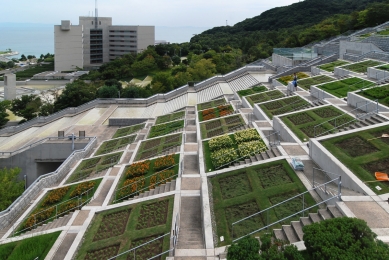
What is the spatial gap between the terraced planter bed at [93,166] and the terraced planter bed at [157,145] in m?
1.49

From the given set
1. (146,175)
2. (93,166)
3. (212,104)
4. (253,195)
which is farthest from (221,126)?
(253,195)

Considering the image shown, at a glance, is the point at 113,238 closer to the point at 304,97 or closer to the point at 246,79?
the point at 304,97

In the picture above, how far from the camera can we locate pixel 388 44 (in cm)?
3366

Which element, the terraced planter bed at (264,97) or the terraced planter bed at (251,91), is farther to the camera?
the terraced planter bed at (251,91)

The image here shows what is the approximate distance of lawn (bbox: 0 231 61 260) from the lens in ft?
41.1

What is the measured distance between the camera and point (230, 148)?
1788cm

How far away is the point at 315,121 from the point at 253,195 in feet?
25.7

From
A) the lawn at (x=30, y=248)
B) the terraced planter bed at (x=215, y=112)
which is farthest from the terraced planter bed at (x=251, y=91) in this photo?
the lawn at (x=30, y=248)

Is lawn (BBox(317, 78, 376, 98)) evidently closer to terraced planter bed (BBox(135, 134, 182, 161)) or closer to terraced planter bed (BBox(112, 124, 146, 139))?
terraced planter bed (BBox(135, 134, 182, 161))

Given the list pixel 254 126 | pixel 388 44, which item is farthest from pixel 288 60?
pixel 254 126

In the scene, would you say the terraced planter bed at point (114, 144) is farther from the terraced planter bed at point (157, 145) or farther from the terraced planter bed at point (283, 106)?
the terraced planter bed at point (283, 106)

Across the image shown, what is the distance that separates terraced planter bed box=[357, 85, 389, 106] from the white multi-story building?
310 ft

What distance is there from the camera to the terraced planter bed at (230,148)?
53.5 feet

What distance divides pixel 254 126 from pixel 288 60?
2333cm
